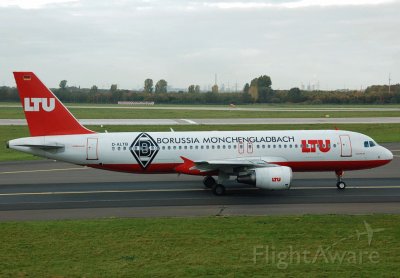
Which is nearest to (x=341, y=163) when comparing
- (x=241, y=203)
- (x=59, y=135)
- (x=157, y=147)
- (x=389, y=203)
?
(x=389, y=203)

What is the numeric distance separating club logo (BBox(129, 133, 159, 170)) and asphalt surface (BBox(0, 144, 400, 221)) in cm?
176

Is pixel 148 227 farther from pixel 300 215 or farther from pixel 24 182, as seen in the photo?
pixel 24 182

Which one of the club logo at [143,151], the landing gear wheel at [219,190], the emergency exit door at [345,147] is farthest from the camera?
the emergency exit door at [345,147]

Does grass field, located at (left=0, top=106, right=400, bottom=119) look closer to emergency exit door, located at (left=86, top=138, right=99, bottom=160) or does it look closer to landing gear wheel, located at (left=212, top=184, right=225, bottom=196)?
emergency exit door, located at (left=86, top=138, right=99, bottom=160)

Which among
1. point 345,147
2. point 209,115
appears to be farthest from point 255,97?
point 345,147

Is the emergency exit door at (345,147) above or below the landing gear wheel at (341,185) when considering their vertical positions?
above

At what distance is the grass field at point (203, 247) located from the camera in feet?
49.8

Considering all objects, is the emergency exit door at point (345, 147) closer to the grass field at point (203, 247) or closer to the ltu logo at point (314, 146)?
the ltu logo at point (314, 146)

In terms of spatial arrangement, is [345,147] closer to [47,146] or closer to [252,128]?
[47,146]

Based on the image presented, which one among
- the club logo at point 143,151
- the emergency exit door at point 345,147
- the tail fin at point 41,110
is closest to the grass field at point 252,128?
the emergency exit door at point 345,147

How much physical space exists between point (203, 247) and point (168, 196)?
34.6ft

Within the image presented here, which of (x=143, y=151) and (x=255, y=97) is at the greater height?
(x=255, y=97)

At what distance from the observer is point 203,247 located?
17516 mm

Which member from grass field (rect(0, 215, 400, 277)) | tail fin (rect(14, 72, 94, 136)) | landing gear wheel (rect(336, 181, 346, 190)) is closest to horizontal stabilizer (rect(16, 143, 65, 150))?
tail fin (rect(14, 72, 94, 136))
